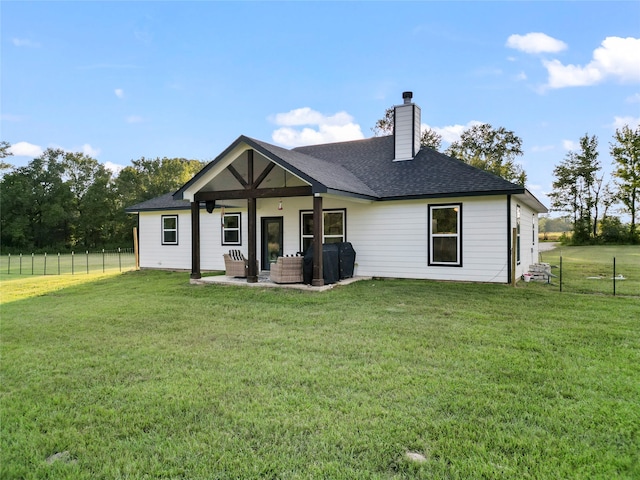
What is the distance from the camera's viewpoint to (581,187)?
37.0 meters

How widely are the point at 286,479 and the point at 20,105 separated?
31.5 feet

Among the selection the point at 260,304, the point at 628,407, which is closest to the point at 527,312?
the point at 628,407

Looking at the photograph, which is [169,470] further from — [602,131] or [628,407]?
[602,131]

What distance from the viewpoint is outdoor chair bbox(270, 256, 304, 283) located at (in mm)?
9773

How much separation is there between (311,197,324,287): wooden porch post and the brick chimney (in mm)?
4843

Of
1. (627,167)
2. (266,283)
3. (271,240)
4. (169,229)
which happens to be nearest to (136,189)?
(169,229)

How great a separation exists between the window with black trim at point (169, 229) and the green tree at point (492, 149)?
91.0ft

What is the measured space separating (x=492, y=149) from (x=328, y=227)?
3003 cm

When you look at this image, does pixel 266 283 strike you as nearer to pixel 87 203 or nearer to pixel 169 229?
pixel 169 229

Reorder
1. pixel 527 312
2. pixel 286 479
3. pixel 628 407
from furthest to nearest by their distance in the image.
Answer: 1. pixel 527 312
2. pixel 628 407
3. pixel 286 479

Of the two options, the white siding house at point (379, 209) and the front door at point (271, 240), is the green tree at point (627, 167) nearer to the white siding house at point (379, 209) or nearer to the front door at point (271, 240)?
the white siding house at point (379, 209)

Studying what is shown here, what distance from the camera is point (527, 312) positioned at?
693 cm

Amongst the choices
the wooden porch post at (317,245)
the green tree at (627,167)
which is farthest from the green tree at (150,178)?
the green tree at (627,167)

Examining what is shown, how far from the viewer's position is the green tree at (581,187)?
36.2 m
